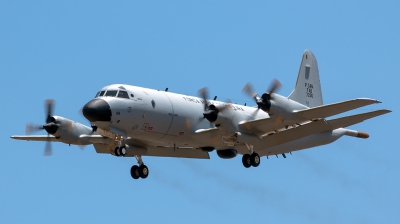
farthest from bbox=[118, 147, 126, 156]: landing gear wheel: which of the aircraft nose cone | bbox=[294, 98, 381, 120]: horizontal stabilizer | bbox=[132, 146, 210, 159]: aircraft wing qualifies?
bbox=[294, 98, 381, 120]: horizontal stabilizer

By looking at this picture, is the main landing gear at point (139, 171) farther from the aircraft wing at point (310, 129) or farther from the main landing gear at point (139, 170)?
the aircraft wing at point (310, 129)

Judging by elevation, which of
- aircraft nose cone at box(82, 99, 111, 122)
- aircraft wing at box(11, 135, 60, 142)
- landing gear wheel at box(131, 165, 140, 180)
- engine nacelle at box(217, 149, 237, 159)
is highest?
aircraft nose cone at box(82, 99, 111, 122)

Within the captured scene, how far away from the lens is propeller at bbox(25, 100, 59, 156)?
1423 inches

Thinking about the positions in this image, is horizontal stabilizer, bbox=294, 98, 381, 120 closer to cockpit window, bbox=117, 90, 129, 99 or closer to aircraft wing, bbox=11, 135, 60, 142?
cockpit window, bbox=117, 90, 129, 99

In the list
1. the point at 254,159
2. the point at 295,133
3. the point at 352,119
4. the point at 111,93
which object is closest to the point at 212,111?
the point at 254,159

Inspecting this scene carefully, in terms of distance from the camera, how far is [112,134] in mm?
33875

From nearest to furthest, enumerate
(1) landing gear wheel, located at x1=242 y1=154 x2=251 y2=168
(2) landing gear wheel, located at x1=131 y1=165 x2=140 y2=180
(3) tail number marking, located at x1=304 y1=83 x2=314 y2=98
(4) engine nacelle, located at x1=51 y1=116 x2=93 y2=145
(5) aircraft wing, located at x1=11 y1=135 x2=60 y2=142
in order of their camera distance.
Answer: (1) landing gear wheel, located at x1=242 y1=154 x2=251 y2=168, (2) landing gear wheel, located at x1=131 y1=165 x2=140 y2=180, (4) engine nacelle, located at x1=51 y1=116 x2=93 y2=145, (5) aircraft wing, located at x1=11 y1=135 x2=60 y2=142, (3) tail number marking, located at x1=304 y1=83 x2=314 y2=98

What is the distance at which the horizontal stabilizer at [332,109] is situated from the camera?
3139cm

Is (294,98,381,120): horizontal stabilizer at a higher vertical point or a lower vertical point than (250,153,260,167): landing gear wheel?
higher

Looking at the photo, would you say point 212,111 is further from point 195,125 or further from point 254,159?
point 254,159

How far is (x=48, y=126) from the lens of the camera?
119ft

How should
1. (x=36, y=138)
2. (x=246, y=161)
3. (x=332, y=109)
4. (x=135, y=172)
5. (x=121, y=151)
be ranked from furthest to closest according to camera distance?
(x=36, y=138)
(x=135, y=172)
(x=246, y=161)
(x=121, y=151)
(x=332, y=109)

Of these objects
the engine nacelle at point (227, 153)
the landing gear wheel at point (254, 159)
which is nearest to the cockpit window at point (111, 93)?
the engine nacelle at point (227, 153)

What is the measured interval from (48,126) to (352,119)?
44.7ft
